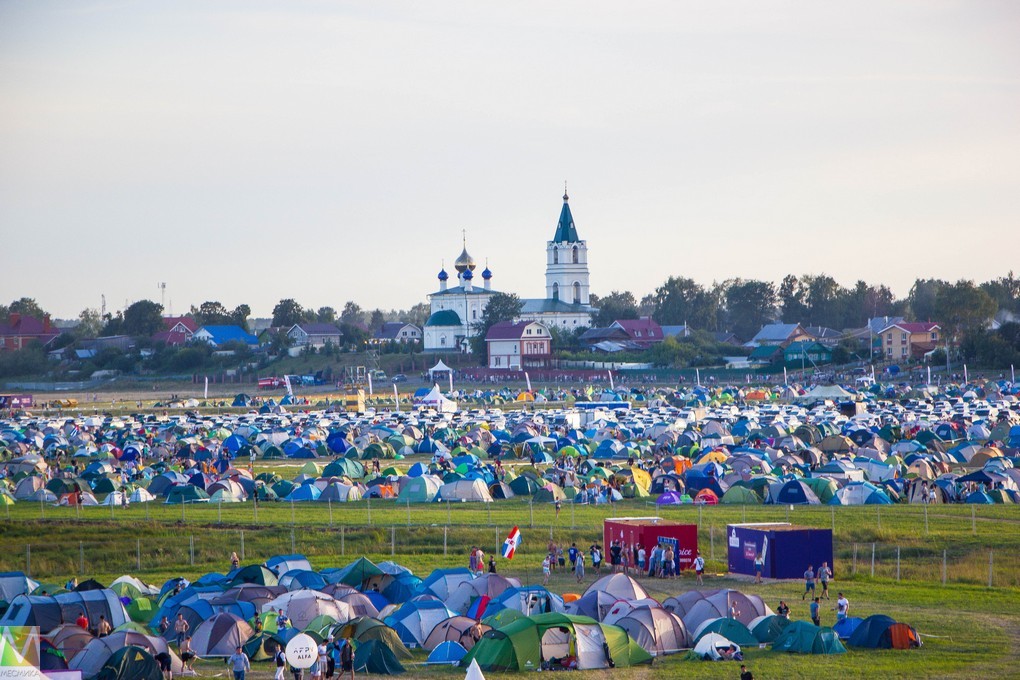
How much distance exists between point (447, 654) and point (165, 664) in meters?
3.78

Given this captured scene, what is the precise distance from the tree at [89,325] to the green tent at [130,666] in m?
120

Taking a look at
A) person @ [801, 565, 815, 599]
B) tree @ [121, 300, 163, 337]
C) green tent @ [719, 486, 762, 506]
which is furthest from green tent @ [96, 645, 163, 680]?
tree @ [121, 300, 163, 337]

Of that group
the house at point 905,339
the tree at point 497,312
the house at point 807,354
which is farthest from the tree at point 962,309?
the tree at point 497,312

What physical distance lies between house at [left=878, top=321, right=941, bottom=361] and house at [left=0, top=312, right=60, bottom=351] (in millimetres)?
78389

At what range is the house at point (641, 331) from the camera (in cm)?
11138

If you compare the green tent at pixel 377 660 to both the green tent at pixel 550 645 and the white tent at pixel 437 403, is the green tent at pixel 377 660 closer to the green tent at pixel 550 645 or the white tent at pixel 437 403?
the green tent at pixel 550 645

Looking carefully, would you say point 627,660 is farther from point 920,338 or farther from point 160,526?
point 920,338

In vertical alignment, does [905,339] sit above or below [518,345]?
above

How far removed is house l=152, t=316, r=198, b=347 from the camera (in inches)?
4732

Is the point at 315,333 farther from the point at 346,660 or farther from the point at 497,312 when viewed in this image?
the point at 346,660

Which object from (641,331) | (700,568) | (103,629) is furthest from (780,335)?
(103,629)

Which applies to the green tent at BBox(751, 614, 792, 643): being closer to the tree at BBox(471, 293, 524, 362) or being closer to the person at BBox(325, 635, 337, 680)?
the person at BBox(325, 635, 337, 680)

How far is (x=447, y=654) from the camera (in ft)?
57.5

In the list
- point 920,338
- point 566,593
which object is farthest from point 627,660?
point 920,338
